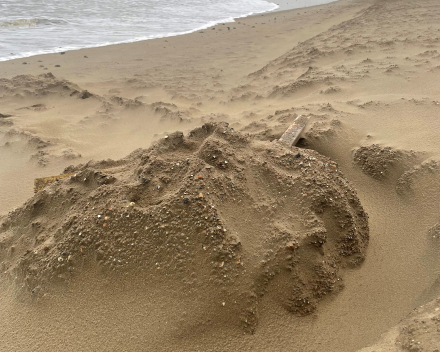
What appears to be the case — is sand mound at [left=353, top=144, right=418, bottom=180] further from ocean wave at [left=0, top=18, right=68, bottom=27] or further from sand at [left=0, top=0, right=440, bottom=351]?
ocean wave at [left=0, top=18, right=68, bottom=27]

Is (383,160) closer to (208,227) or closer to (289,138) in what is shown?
(289,138)

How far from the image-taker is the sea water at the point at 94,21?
9461 millimetres

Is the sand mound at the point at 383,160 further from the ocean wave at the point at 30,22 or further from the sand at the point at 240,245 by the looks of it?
the ocean wave at the point at 30,22

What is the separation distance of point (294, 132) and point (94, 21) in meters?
11.8

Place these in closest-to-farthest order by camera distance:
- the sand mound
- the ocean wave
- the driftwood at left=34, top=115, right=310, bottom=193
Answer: the sand mound
the driftwood at left=34, top=115, right=310, bottom=193
the ocean wave

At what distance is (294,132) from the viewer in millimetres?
3178

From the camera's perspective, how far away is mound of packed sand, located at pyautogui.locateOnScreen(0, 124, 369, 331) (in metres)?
1.86

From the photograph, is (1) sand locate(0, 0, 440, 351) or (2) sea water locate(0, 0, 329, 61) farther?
(2) sea water locate(0, 0, 329, 61)

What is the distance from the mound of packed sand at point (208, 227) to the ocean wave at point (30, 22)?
1121 centimetres

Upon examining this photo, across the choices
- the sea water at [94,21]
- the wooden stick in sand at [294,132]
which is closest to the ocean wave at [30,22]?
the sea water at [94,21]

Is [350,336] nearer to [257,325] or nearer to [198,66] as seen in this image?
[257,325]

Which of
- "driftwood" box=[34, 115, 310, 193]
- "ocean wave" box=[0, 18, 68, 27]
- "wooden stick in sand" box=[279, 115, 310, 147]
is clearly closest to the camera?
"driftwood" box=[34, 115, 310, 193]

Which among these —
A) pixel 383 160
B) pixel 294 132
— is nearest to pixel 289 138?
pixel 294 132

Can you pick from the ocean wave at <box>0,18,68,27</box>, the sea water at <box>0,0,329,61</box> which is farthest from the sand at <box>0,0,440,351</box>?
the ocean wave at <box>0,18,68,27</box>
